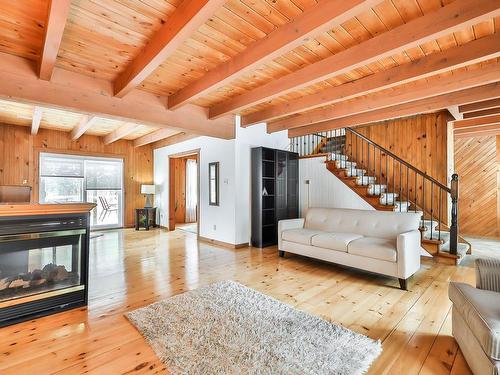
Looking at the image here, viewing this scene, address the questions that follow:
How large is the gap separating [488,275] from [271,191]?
3815 mm

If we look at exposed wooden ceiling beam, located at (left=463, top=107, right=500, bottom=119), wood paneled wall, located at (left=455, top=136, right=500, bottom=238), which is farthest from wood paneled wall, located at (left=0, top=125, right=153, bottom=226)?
wood paneled wall, located at (left=455, top=136, right=500, bottom=238)

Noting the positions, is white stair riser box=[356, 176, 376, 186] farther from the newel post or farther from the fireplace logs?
the fireplace logs

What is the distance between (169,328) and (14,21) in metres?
2.85

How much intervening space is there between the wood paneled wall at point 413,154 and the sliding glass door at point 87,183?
6802mm

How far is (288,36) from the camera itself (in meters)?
2.16

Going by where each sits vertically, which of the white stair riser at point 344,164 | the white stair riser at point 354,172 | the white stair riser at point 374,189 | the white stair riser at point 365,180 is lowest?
the white stair riser at point 374,189

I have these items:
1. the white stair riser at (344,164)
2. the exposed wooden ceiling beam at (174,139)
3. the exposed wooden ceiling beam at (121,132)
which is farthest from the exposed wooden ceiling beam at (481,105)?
the exposed wooden ceiling beam at (121,132)

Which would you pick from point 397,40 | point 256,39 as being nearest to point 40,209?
point 256,39

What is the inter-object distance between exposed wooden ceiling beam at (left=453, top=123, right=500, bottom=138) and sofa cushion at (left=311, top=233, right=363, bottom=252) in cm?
441

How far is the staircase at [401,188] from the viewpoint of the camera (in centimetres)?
412

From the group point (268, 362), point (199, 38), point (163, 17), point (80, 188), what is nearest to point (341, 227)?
point (268, 362)

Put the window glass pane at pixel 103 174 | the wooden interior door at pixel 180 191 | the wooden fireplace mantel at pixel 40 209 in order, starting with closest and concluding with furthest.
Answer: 1. the wooden fireplace mantel at pixel 40 209
2. the window glass pane at pixel 103 174
3. the wooden interior door at pixel 180 191

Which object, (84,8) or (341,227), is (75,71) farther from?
(341,227)

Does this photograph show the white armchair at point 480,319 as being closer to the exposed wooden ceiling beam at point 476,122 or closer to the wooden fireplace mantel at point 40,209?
the wooden fireplace mantel at point 40,209
